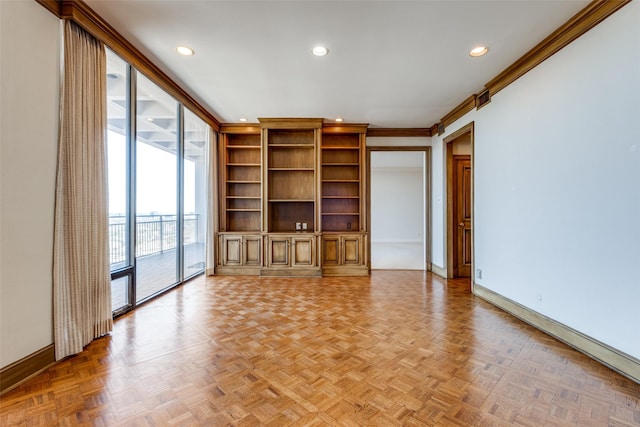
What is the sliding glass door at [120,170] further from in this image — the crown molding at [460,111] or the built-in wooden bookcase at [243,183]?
the crown molding at [460,111]

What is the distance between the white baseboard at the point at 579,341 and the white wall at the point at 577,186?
0.17 feet

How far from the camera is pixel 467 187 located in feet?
15.7

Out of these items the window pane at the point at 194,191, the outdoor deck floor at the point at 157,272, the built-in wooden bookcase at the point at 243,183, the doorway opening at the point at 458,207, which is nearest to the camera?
the outdoor deck floor at the point at 157,272

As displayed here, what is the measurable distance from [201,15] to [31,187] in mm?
1856

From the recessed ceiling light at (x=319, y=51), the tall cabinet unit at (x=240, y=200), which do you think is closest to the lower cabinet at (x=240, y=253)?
the tall cabinet unit at (x=240, y=200)

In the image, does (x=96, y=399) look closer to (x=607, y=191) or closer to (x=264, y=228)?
(x=264, y=228)

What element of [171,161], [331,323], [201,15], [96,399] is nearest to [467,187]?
[331,323]

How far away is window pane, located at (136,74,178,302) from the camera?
3.43 meters

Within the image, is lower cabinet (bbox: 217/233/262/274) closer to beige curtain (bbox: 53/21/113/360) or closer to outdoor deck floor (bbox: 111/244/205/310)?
outdoor deck floor (bbox: 111/244/205/310)

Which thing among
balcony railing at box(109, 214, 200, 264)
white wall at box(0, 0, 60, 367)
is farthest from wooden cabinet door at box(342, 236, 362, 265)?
white wall at box(0, 0, 60, 367)

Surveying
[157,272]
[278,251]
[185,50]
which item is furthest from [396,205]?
[185,50]

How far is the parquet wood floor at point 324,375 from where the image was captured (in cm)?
151

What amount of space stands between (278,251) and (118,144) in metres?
2.88

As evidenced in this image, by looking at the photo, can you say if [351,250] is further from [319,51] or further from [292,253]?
[319,51]
